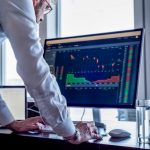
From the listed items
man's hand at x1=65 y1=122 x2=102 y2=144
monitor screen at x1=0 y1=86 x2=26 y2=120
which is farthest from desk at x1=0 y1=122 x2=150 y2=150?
monitor screen at x1=0 y1=86 x2=26 y2=120

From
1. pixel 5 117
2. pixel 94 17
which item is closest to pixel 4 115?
pixel 5 117

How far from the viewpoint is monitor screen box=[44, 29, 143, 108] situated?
51.7 inches

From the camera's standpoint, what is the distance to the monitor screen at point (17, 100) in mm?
1747

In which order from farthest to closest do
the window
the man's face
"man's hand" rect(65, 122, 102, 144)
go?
1. the window
2. the man's face
3. "man's hand" rect(65, 122, 102, 144)

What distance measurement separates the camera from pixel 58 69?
61.2 inches

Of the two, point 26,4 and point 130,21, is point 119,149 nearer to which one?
point 26,4

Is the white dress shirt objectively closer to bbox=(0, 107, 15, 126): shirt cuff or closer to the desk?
the desk

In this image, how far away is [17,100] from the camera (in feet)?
5.83

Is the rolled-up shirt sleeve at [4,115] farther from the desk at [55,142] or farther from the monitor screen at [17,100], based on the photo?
the monitor screen at [17,100]

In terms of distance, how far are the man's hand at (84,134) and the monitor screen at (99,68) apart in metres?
0.21

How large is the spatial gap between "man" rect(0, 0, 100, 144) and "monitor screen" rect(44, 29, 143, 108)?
355 millimetres

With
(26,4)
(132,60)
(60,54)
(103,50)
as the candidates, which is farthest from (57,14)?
(26,4)

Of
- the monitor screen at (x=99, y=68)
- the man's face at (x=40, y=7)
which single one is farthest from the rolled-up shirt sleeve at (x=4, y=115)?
the man's face at (x=40, y=7)

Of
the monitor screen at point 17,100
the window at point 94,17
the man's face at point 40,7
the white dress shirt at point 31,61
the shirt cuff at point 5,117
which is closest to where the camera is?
the white dress shirt at point 31,61
